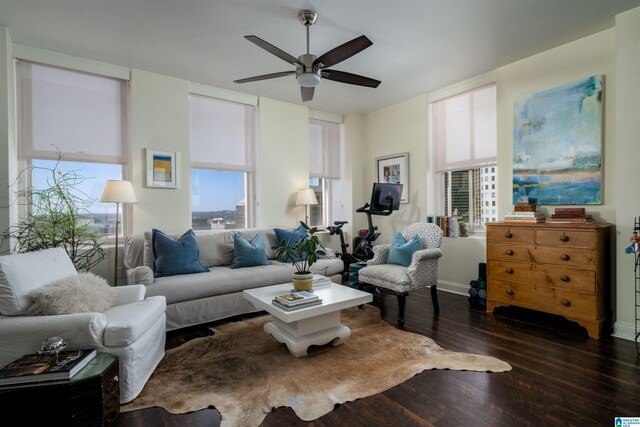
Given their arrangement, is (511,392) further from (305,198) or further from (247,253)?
(305,198)

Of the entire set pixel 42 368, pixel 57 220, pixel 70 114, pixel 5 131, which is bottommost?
pixel 42 368

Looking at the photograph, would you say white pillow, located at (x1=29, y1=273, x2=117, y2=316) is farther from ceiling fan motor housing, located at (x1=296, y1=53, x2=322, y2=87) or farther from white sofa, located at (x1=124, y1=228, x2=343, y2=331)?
ceiling fan motor housing, located at (x1=296, y1=53, x2=322, y2=87)

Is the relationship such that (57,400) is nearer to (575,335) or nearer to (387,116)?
(575,335)

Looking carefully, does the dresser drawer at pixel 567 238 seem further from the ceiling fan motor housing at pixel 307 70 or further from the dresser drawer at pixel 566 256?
the ceiling fan motor housing at pixel 307 70

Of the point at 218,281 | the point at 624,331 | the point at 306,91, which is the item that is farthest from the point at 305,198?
the point at 624,331

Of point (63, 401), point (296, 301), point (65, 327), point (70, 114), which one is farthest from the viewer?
point (70, 114)

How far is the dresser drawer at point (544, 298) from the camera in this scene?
2.76 metres

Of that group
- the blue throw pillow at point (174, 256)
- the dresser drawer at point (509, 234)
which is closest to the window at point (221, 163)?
the blue throw pillow at point (174, 256)

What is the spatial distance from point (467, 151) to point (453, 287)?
1.84m

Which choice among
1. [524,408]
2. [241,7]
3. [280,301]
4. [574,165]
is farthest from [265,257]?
[574,165]

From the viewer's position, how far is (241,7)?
261 centimetres

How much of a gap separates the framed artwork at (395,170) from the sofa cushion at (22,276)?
4.25 metres

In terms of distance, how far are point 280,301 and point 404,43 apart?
2.76 meters

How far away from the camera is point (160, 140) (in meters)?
3.90
